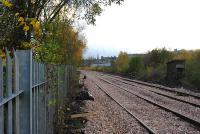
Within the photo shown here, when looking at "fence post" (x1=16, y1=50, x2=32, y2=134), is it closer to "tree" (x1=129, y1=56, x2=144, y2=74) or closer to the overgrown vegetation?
the overgrown vegetation

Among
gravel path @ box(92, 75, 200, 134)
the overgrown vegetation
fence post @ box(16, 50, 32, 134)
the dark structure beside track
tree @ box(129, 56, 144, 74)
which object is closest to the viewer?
fence post @ box(16, 50, 32, 134)

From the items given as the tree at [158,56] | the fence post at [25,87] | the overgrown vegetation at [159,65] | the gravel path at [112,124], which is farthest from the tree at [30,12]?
the tree at [158,56]

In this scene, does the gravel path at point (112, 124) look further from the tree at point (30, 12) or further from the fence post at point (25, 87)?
the fence post at point (25, 87)

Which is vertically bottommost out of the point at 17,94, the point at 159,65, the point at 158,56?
the point at 159,65

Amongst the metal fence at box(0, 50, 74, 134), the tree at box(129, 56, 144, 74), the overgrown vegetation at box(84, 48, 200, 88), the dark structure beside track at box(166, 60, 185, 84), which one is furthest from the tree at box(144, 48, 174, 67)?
the metal fence at box(0, 50, 74, 134)

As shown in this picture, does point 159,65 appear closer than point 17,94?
No

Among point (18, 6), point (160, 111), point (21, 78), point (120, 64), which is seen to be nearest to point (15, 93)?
point (21, 78)

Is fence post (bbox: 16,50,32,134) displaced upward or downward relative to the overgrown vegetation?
upward

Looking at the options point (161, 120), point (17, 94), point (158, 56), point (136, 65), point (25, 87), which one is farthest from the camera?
point (136, 65)

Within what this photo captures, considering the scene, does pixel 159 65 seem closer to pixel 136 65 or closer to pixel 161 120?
pixel 136 65

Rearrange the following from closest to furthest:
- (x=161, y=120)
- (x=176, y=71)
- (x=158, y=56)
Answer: (x=161, y=120) < (x=176, y=71) < (x=158, y=56)

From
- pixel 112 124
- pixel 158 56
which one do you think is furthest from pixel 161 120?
pixel 158 56

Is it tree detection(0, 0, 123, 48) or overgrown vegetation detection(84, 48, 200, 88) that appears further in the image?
overgrown vegetation detection(84, 48, 200, 88)

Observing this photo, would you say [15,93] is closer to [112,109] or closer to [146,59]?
[112,109]
